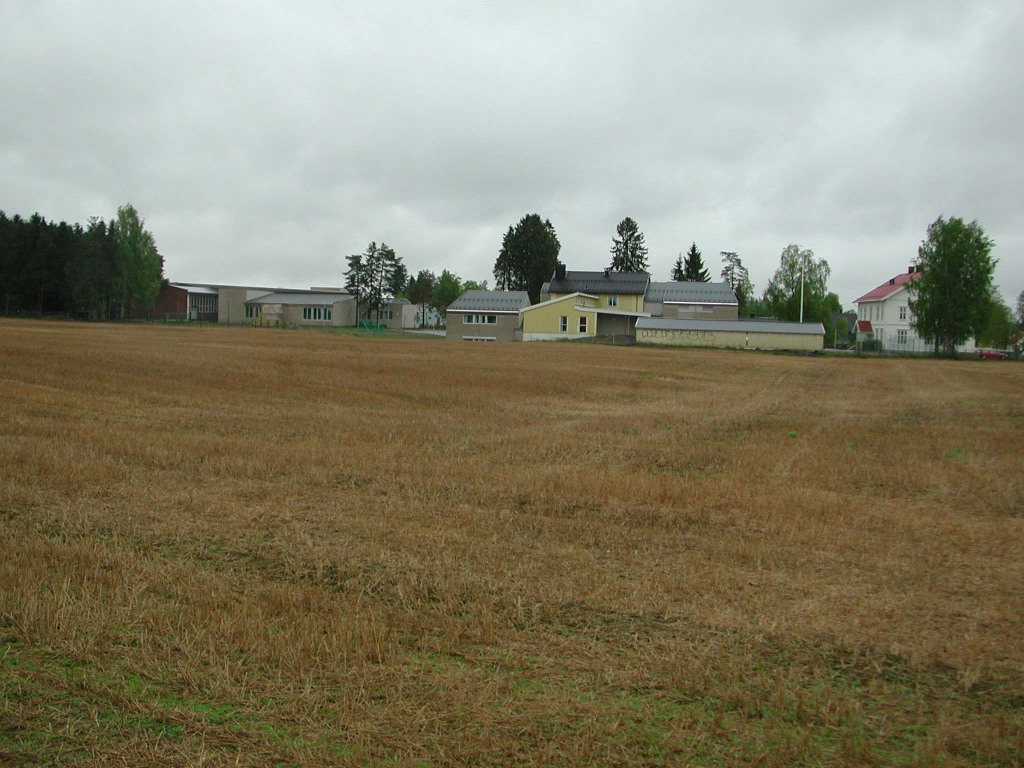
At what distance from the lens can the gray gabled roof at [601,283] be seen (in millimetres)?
109062

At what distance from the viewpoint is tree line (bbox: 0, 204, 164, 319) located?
93312mm

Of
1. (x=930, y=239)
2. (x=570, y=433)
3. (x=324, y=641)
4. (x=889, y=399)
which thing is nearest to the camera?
(x=324, y=641)

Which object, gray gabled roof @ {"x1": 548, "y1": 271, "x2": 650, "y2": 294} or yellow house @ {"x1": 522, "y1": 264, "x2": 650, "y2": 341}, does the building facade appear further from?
gray gabled roof @ {"x1": 548, "y1": 271, "x2": 650, "y2": 294}

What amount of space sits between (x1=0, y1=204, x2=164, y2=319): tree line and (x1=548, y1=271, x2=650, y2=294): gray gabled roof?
56.1m

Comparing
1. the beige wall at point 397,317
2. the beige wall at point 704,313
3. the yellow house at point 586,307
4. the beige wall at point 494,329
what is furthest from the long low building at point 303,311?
the beige wall at point 704,313

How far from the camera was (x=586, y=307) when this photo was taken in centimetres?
9825

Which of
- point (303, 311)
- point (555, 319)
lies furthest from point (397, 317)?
point (555, 319)

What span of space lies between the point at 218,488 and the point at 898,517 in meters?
8.97

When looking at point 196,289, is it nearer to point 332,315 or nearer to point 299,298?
point 299,298

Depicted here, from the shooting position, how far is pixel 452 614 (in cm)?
659

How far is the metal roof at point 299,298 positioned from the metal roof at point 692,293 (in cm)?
4421

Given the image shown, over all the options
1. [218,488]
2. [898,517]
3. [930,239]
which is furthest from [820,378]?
[930,239]

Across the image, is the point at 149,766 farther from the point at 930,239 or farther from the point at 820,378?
the point at 930,239

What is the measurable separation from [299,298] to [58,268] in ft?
107
